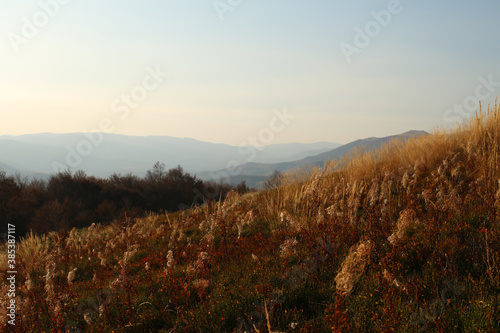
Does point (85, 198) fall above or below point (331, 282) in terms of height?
above

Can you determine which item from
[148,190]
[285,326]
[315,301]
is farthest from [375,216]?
[148,190]

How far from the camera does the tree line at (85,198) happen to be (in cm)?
1905

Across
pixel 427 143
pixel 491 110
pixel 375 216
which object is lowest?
pixel 375 216

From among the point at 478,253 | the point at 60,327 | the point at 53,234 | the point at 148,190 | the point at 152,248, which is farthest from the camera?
the point at 148,190

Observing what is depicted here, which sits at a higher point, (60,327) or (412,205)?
(412,205)

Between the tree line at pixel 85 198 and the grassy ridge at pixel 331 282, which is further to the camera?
the tree line at pixel 85 198

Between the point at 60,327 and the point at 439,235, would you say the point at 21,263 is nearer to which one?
the point at 60,327

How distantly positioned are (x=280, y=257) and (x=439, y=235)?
227 centimetres

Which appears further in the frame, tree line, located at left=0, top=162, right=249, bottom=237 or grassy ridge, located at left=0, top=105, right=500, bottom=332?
tree line, located at left=0, top=162, right=249, bottom=237

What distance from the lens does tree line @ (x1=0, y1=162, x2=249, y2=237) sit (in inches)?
750

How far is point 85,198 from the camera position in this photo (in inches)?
1008

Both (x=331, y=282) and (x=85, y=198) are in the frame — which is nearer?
(x=331, y=282)

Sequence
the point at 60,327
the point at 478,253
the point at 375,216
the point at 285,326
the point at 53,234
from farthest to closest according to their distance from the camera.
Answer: the point at 53,234 → the point at 375,216 → the point at 60,327 → the point at 478,253 → the point at 285,326

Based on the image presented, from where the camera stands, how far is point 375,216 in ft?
A: 15.5
